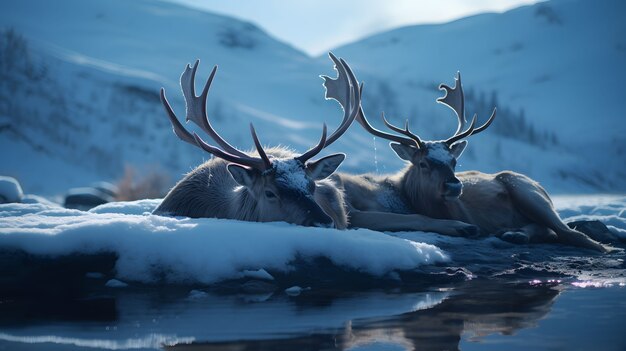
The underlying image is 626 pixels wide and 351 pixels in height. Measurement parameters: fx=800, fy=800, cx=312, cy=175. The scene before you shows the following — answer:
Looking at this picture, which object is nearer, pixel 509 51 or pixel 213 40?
pixel 213 40

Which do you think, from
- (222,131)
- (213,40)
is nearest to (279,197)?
(222,131)

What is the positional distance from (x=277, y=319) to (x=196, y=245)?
1461 mm

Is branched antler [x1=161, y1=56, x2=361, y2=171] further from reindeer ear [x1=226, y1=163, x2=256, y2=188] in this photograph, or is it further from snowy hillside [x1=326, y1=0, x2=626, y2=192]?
snowy hillside [x1=326, y1=0, x2=626, y2=192]

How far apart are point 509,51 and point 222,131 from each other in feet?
250

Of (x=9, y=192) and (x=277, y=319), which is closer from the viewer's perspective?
(x=277, y=319)

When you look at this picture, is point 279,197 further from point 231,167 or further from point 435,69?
point 435,69

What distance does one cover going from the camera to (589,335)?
4121 millimetres

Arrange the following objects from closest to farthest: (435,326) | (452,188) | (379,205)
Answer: (435,326) → (452,188) → (379,205)

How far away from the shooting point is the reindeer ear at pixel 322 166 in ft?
24.8

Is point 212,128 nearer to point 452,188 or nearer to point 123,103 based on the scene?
point 452,188

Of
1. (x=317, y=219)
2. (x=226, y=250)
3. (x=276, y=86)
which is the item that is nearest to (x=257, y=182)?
(x=317, y=219)

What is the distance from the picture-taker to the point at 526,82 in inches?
3853

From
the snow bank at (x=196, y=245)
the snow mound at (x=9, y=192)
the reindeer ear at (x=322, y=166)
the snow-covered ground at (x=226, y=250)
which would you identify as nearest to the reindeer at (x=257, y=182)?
the reindeer ear at (x=322, y=166)

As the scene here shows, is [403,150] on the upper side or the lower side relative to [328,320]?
upper
